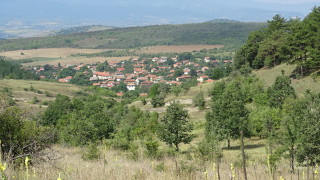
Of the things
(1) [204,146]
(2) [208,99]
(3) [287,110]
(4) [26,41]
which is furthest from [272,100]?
(4) [26,41]

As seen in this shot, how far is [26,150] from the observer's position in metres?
8.93

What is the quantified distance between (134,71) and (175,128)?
343 feet

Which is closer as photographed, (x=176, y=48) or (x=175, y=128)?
(x=175, y=128)

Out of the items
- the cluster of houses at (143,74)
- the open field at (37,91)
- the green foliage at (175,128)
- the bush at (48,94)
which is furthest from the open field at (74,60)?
the green foliage at (175,128)

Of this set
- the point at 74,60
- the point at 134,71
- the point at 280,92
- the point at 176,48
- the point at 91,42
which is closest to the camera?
the point at 280,92

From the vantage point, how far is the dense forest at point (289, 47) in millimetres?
35594

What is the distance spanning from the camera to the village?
10444 centimetres

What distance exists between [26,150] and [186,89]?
4546 cm

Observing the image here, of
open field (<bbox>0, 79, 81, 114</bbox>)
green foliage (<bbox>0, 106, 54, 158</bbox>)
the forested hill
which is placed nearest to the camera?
green foliage (<bbox>0, 106, 54, 158</bbox>)

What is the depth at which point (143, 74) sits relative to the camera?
119 metres

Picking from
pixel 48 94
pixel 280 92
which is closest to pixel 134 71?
pixel 48 94

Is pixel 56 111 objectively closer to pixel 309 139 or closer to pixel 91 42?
pixel 309 139

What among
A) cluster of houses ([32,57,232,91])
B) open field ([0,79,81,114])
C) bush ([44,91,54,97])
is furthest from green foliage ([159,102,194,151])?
cluster of houses ([32,57,232,91])

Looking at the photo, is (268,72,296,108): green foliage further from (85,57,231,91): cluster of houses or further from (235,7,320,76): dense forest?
(85,57,231,91): cluster of houses
